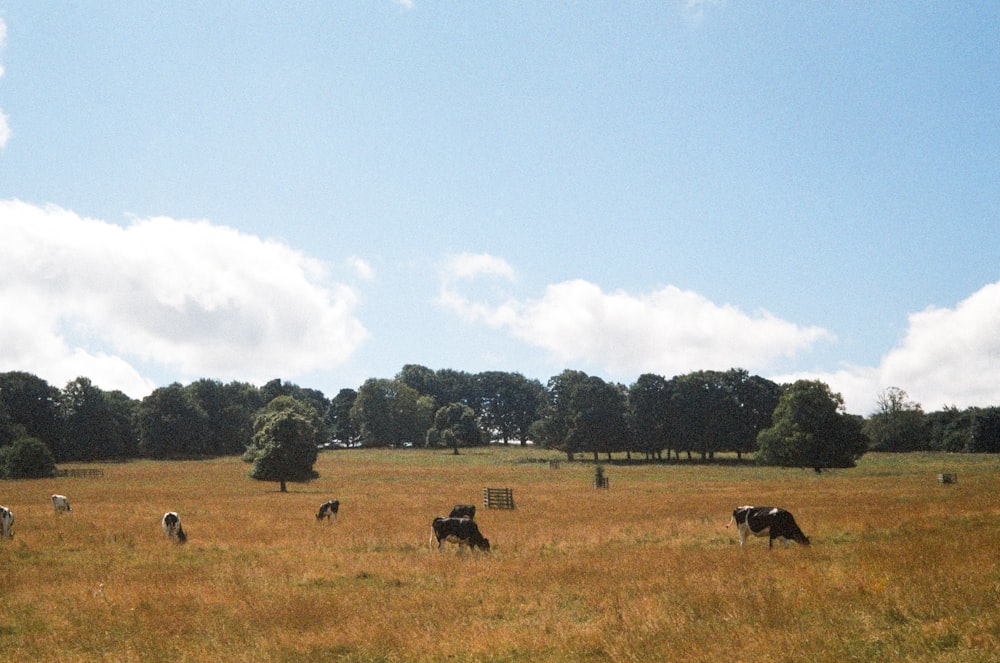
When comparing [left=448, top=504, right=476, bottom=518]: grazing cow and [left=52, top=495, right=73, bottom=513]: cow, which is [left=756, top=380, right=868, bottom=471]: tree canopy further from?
[left=52, top=495, right=73, bottom=513]: cow

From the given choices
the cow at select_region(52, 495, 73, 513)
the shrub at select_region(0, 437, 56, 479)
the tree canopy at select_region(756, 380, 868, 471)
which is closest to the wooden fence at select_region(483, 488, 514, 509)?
the cow at select_region(52, 495, 73, 513)

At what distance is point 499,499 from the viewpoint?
129 ft

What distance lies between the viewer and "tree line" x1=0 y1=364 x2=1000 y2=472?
104 m

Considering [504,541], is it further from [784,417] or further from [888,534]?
[784,417]

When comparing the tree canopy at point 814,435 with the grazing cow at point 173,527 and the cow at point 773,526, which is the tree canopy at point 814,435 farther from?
the grazing cow at point 173,527

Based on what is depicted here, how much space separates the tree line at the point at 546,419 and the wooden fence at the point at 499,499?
45324 millimetres

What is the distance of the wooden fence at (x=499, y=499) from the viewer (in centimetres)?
3887

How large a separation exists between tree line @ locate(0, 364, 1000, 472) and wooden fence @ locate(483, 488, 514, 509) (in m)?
45.3

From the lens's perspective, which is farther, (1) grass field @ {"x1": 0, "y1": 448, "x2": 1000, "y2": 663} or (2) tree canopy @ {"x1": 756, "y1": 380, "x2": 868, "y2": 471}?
(2) tree canopy @ {"x1": 756, "y1": 380, "x2": 868, "y2": 471}

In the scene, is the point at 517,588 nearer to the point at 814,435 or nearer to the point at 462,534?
the point at 462,534

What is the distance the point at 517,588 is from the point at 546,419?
95.9 metres

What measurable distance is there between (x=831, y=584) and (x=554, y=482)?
1869 inches

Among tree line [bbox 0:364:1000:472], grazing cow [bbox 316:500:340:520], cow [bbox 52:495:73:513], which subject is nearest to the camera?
grazing cow [bbox 316:500:340:520]

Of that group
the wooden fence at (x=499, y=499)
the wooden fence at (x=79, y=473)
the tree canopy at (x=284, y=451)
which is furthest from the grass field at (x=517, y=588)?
the wooden fence at (x=79, y=473)
